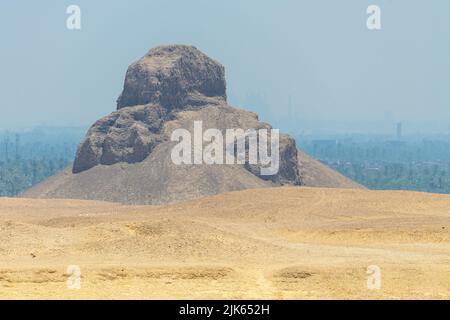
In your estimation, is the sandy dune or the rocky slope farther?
the rocky slope

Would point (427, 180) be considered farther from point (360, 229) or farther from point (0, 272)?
point (0, 272)

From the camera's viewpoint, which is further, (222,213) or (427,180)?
(427,180)

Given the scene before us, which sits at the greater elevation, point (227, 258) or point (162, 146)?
point (227, 258)

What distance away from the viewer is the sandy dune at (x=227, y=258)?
23.1 metres

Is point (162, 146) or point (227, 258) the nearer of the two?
point (227, 258)

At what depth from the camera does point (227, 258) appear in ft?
90.5

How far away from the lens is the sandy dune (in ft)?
75.8

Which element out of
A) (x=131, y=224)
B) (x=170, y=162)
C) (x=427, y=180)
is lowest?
(x=427, y=180)

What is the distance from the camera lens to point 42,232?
2991cm

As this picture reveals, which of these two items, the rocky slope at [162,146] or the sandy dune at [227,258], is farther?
the rocky slope at [162,146]

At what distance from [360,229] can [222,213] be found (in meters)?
12.8
